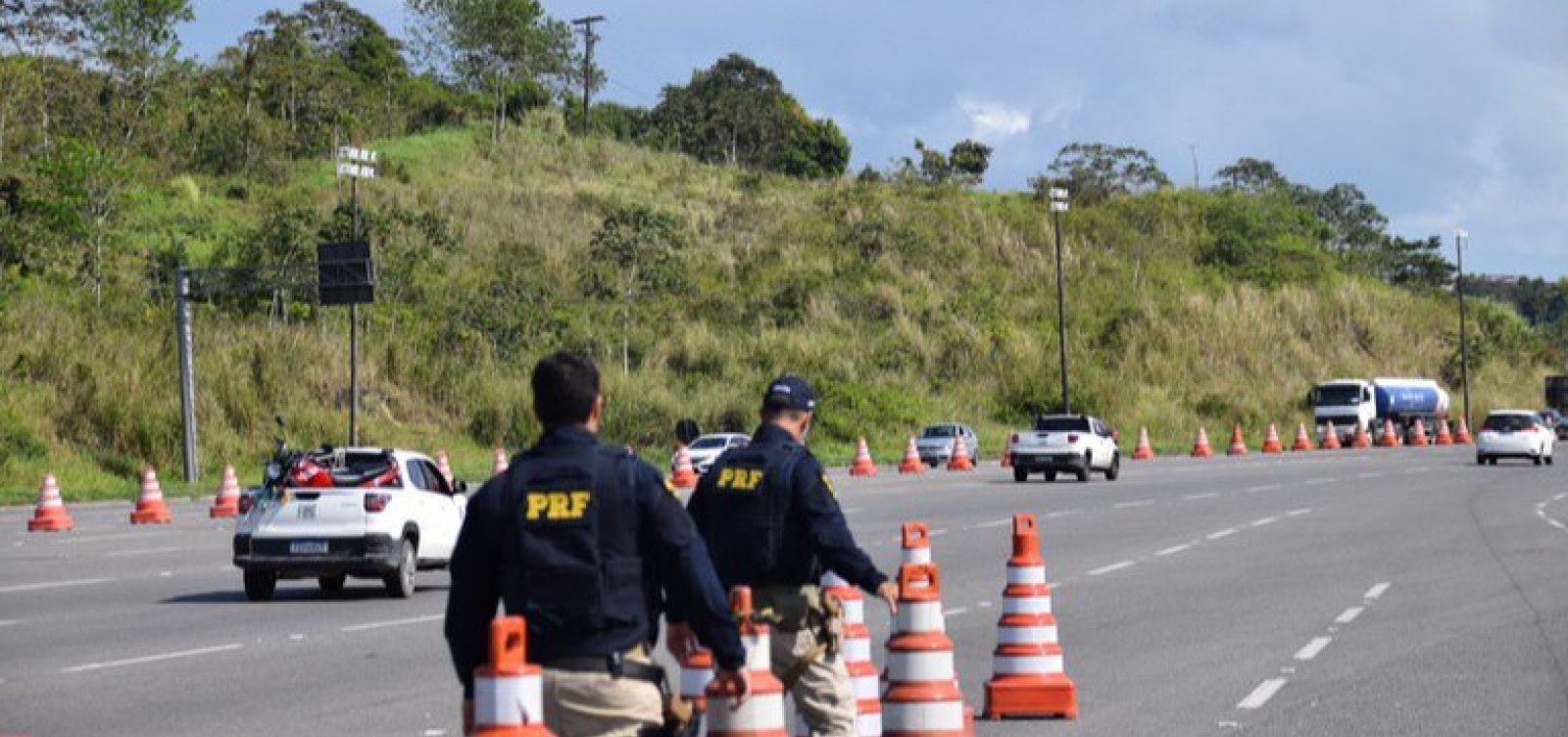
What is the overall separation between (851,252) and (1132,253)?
52.9 feet

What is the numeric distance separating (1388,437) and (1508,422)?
2368cm

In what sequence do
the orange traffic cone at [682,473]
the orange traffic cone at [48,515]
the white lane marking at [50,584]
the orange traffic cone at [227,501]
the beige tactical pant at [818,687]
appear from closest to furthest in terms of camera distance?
the beige tactical pant at [818,687] < the white lane marking at [50,584] < the orange traffic cone at [48,515] < the orange traffic cone at [227,501] < the orange traffic cone at [682,473]

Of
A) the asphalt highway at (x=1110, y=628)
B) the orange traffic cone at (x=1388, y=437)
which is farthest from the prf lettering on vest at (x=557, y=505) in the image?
the orange traffic cone at (x=1388, y=437)

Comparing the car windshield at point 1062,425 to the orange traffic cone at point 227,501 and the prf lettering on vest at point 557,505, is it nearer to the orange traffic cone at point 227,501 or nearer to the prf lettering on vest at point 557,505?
the orange traffic cone at point 227,501

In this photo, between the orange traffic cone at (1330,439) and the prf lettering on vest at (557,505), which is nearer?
the prf lettering on vest at (557,505)

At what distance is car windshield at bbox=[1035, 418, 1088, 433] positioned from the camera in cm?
4812

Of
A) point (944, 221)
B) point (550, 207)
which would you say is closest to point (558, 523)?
point (550, 207)

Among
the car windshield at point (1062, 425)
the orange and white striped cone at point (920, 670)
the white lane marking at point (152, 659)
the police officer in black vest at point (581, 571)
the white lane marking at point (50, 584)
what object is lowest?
the white lane marking at point (152, 659)

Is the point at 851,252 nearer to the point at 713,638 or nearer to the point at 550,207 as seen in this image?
the point at 550,207

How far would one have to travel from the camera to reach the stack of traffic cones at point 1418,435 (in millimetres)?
81125

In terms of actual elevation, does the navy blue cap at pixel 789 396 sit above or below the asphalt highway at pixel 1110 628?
above

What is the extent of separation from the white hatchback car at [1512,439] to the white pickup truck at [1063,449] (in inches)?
485

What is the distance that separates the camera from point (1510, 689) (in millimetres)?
13375

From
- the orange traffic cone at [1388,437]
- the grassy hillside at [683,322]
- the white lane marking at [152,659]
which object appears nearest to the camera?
the white lane marking at [152,659]
